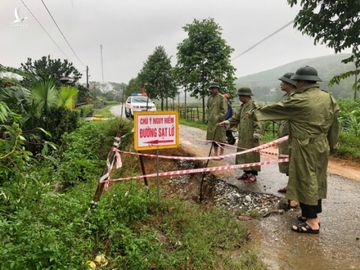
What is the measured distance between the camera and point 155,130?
4.57 meters

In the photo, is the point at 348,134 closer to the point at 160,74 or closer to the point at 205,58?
the point at 205,58

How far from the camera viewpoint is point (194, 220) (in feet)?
13.5

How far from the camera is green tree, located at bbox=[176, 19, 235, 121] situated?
56.2ft

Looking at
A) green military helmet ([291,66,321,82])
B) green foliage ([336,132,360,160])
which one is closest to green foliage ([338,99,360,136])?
green foliage ([336,132,360,160])

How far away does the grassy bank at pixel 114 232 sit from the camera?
109 inches

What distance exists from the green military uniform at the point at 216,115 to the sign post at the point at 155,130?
3.07m

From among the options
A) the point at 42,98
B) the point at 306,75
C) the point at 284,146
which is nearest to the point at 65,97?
the point at 42,98

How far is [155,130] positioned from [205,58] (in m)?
13.2

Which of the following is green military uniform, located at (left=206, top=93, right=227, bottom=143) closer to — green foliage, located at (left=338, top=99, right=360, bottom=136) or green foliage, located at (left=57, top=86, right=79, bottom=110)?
green foliage, located at (left=57, top=86, right=79, bottom=110)

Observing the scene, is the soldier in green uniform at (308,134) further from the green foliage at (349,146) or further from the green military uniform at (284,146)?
the green foliage at (349,146)

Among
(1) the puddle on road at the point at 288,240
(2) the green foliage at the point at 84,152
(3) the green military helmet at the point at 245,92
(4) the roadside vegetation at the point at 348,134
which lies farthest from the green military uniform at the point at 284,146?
(4) the roadside vegetation at the point at 348,134

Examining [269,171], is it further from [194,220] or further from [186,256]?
[186,256]

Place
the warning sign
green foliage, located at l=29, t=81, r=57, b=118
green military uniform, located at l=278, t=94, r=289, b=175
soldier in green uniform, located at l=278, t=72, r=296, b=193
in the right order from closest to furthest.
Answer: the warning sign < soldier in green uniform, located at l=278, t=72, r=296, b=193 < green military uniform, located at l=278, t=94, r=289, b=175 < green foliage, located at l=29, t=81, r=57, b=118

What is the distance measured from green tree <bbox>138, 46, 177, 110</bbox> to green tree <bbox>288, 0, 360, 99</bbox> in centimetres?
1570
